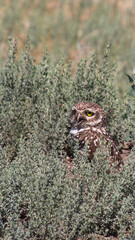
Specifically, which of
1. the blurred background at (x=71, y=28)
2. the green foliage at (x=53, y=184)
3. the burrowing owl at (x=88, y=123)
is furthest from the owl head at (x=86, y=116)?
the blurred background at (x=71, y=28)

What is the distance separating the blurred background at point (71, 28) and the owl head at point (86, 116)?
12.9 ft

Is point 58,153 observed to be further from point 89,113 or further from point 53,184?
point 53,184

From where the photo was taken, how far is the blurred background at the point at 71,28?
A: 410 inches

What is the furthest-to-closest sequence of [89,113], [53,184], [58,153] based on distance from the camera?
[58,153] < [89,113] < [53,184]

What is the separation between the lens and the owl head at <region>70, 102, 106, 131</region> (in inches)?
214

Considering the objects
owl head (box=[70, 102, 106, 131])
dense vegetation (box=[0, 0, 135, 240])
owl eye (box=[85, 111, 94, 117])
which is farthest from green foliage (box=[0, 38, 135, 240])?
owl eye (box=[85, 111, 94, 117])

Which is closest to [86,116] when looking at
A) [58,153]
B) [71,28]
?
[58,153]

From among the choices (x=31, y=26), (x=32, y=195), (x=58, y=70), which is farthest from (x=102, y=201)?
(x=31, y=26)

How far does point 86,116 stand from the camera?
18.1 ft

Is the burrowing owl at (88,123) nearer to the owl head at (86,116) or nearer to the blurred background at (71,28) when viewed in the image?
the owl head at (86,116)

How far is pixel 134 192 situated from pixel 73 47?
7374mm

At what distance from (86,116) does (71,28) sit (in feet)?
21.5

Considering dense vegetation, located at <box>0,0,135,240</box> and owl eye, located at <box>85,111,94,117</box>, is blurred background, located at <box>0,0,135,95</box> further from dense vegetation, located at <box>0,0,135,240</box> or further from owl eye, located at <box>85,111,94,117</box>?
owl eye, located at <box>85,111,94,117</box>

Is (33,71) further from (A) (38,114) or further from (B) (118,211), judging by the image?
(B) (118,211)
